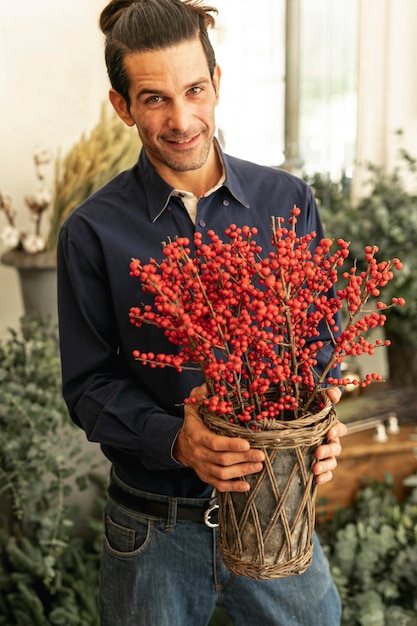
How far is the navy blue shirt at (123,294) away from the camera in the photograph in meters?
1.36

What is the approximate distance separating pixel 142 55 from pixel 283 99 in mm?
2362

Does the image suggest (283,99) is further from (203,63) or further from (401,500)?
(203,63)

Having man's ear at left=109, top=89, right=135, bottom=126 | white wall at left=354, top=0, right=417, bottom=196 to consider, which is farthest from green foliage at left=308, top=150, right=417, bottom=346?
man's ear at left=109, top=89, right=135, bottom=126

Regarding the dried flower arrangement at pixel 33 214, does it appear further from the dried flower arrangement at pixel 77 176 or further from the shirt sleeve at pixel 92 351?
the shirt sleeve at pixel 92 351

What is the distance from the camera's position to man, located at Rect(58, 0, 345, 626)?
1286 millimetres

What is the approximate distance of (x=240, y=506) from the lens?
1.08 metres

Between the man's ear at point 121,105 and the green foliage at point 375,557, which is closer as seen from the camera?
the man's ear at point 121,105

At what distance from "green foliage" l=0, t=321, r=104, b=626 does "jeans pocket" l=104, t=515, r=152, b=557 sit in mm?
723

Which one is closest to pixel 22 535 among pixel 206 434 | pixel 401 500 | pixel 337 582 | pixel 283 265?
pixel 337 582

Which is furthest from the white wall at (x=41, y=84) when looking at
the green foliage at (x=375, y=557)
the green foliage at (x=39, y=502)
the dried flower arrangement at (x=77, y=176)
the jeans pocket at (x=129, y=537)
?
the jeans pocket at (x=129, y=537)

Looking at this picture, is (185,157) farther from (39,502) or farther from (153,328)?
(39,502)

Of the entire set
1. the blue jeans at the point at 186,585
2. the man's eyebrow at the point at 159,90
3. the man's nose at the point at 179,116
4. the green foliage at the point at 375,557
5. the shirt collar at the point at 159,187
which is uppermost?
the man's eyebrow at the point at 159,90

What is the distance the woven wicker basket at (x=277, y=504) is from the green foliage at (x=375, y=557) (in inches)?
50.1

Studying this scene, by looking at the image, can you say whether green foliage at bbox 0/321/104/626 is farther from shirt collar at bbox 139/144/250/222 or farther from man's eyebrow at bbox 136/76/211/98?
man's eyebrow at bbox 136/76/211/98
